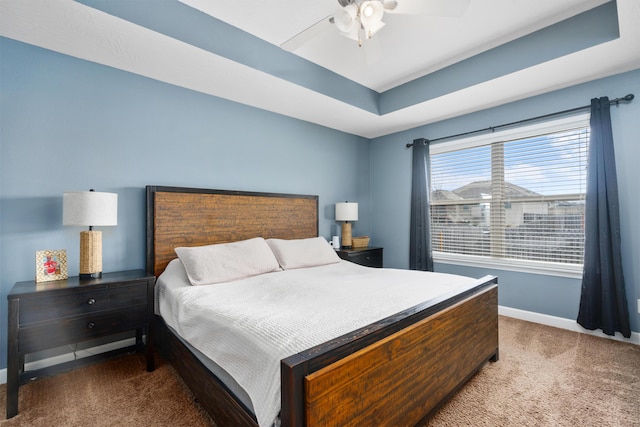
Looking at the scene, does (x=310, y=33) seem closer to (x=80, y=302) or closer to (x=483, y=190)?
(x=80, y=302)

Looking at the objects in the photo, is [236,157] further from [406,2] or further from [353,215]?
[406,2]

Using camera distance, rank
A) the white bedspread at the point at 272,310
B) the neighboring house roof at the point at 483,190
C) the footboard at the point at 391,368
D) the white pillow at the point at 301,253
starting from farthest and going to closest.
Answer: the neighboring house roof at the point at 483,190
the white pillow at the point at 301,253
the white bedspread at the point at 272,310
the footboard at the point at 391,368

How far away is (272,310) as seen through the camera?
5.42 ft

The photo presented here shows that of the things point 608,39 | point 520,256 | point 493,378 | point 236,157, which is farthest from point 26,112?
point 520,256

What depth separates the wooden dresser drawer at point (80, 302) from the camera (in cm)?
187


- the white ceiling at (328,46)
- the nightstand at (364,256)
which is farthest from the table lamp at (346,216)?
the white ceiling at (328,46)

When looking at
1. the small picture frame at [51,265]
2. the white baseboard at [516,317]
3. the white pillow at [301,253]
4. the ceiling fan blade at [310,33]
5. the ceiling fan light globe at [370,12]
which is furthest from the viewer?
the white pillow at [301,253]

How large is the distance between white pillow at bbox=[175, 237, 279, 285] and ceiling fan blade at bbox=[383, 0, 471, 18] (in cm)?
206

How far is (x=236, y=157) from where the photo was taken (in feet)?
10.8

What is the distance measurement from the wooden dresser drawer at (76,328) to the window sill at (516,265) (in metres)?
3.42

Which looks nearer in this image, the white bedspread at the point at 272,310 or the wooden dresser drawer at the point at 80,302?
the white bedspread at the point at 272,310

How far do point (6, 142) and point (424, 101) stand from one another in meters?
3.61

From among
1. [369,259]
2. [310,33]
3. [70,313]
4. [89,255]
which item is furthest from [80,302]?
[369,259]

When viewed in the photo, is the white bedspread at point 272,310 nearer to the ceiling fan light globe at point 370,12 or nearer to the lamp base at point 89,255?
the lamp base at point 89,255
